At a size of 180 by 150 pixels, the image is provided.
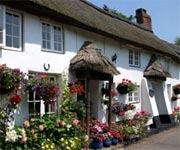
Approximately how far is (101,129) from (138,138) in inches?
105

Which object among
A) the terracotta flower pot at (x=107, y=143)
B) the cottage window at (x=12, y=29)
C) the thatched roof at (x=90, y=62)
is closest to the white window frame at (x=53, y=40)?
the thatched roof at (x=90, y=62)

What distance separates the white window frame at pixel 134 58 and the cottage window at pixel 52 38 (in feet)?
20.1

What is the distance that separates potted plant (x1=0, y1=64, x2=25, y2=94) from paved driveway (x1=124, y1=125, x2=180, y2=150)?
5143 mm

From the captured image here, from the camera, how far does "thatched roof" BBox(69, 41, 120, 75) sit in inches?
436

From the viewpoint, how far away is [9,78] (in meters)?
8.33

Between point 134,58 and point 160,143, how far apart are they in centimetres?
547

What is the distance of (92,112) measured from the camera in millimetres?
13445

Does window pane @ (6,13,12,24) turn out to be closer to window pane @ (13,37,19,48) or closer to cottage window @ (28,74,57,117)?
window pane @ (13,37,19,48)

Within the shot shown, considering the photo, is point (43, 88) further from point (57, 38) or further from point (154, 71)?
point (154, 71)

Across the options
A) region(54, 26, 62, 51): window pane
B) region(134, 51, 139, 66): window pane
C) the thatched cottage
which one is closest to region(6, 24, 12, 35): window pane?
the thatched cottage

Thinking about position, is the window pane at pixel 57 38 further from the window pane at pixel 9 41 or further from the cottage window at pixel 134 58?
the cottage window at pixel 134 58

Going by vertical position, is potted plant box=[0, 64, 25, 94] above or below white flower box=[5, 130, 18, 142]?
above

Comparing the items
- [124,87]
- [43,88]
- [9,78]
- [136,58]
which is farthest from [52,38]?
[136,58]

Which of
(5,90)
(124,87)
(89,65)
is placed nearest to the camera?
(5,90)
